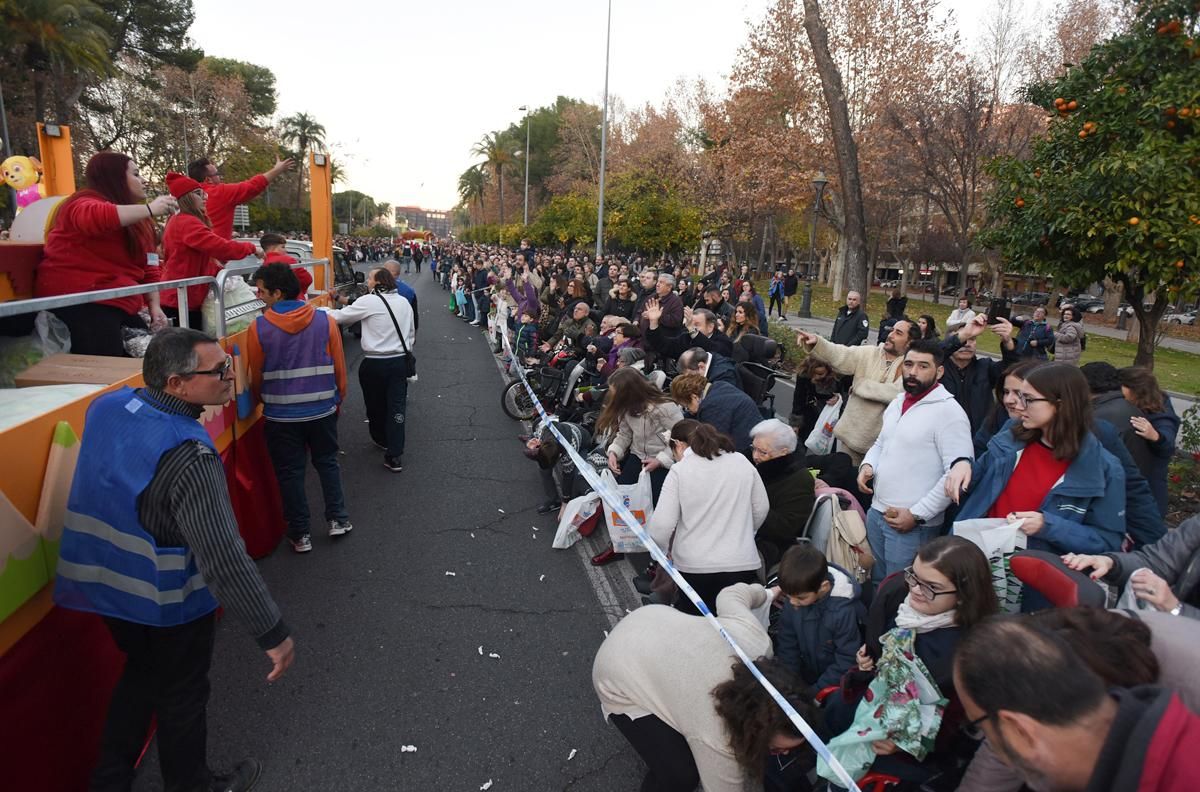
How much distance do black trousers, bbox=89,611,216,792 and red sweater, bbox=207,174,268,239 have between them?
4.27m

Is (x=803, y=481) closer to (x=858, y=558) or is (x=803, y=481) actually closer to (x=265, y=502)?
(x=858, y=558)

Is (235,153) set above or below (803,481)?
above

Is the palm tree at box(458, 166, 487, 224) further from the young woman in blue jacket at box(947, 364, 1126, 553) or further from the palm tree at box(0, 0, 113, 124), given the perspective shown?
the young woman in blue jacket at box(947, 364, 1126, 553)

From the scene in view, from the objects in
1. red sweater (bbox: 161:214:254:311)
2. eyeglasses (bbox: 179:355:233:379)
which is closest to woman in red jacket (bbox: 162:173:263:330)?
red sweater (bbox: 161:214:254:311)

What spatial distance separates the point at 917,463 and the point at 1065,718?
8.54 feet

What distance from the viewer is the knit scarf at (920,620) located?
7.72ft

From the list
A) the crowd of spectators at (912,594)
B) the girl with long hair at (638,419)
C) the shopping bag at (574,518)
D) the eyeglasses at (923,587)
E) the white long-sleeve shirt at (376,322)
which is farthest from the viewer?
the white long-sleeve shirt at (376,322)

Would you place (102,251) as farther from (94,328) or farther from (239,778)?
(239,778)

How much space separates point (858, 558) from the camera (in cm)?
380

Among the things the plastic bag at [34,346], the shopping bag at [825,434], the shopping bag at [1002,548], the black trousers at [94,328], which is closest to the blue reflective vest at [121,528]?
the plastic bag at [34,346]

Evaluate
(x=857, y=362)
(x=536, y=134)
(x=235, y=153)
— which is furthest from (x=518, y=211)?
(x=857, y=362)

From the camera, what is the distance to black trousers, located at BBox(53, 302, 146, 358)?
3.70 m

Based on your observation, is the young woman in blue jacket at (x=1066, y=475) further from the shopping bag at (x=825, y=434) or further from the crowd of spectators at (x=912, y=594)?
the shopping bag at (x=825, y=434)

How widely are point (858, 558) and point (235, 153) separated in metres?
46.8
